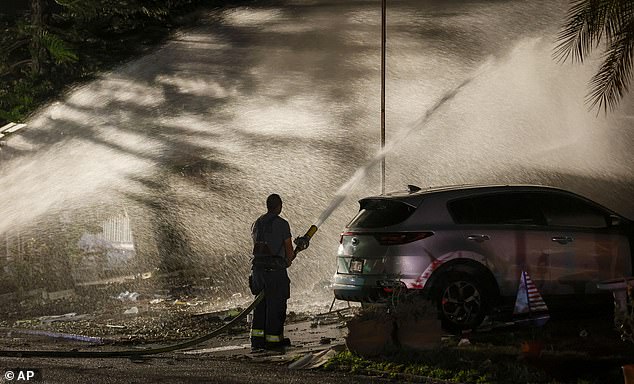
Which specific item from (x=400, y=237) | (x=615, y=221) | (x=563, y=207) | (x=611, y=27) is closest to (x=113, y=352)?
(x=400, y=237)

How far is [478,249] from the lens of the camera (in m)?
12.5

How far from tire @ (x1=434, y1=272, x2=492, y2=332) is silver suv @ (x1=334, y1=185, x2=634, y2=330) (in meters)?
0.01

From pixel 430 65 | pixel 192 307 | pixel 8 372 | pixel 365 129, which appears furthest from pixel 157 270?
pixel 8 372

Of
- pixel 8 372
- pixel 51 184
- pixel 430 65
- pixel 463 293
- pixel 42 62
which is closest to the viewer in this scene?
pixel 8 372

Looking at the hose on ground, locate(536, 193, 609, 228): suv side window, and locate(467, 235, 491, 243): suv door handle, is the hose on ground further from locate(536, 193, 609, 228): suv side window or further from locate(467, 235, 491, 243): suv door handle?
locate(536, 193, 609, 228): suv side window

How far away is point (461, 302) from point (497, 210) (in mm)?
1141

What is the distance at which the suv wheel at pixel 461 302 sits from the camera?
12.4m

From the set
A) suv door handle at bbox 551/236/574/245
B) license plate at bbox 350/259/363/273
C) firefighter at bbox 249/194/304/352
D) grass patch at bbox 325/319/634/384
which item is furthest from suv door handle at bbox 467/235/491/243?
firefighter at bbox 249/194/304/352

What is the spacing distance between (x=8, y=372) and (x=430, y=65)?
15296 millimetres

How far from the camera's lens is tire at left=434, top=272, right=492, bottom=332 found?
40.6ft

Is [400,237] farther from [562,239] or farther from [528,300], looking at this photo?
[562,239]

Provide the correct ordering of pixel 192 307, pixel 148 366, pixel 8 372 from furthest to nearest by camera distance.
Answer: pixel 192 307, pixel 148 366, pixel 8 372

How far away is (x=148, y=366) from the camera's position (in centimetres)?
1140

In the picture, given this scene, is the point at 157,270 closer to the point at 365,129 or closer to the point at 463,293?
the point at 365,129
